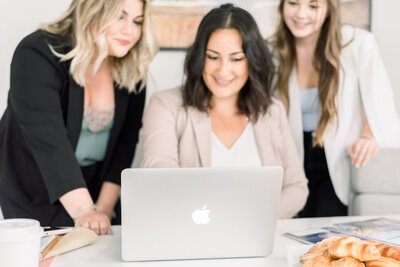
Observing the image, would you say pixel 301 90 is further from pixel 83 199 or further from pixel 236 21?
pixel 83 199

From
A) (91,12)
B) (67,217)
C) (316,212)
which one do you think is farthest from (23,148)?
(316,212)

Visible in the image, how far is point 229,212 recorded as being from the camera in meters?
1.07

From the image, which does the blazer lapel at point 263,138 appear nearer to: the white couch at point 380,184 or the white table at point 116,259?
the white couch at point 380,184

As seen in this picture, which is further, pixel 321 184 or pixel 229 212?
pixel 321 184

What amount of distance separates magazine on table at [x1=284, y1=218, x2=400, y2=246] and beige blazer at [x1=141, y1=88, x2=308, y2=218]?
0.39m

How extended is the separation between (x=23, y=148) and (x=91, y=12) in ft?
2.01

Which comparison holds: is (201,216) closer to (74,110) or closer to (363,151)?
(74,110)

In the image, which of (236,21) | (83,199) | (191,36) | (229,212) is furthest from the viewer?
(191,36)

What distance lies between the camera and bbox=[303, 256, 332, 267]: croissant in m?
0.87

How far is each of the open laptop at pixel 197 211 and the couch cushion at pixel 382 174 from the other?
1070 mm

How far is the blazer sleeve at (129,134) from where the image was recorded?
2025mm

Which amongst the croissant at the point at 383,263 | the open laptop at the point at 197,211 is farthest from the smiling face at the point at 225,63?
the croissant at the point at 383,263

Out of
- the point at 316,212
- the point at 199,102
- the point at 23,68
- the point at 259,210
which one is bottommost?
the point at 316,212

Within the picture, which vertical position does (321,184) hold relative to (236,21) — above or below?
below
